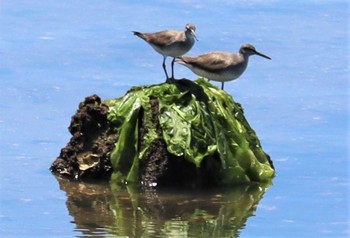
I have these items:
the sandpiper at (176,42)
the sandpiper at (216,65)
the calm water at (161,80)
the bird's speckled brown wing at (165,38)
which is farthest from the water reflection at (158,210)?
the bird's speckled brown wing at (165,38)

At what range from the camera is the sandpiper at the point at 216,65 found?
621 inches

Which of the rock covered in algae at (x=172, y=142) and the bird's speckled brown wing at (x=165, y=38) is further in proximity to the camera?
the bird's speckled brown wing at (x=165, y=38)

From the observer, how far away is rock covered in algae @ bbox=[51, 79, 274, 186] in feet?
48.8

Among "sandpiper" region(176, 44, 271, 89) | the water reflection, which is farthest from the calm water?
"sandpiper" region(176, 44, 271, 89)

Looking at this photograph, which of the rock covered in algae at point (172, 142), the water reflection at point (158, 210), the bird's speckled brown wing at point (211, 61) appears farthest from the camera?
the bird's speckled brown wing at point (211, 61)

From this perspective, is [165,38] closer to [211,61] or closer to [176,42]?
[176,42]

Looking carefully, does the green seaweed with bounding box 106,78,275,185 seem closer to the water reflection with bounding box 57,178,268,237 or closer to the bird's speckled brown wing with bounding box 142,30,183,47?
the water reflection with bounding box 57,178,268,237

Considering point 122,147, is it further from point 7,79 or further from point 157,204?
point 7,79

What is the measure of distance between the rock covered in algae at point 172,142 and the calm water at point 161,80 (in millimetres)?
199

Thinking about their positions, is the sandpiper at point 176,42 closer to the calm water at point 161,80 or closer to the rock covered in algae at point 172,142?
the rock covered in algae at point 172,142

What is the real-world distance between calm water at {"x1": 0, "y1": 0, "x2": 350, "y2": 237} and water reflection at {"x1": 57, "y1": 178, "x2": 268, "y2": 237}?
0.5 inches

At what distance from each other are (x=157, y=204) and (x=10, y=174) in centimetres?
159

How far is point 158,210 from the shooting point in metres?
14.2

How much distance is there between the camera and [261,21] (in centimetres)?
2012
